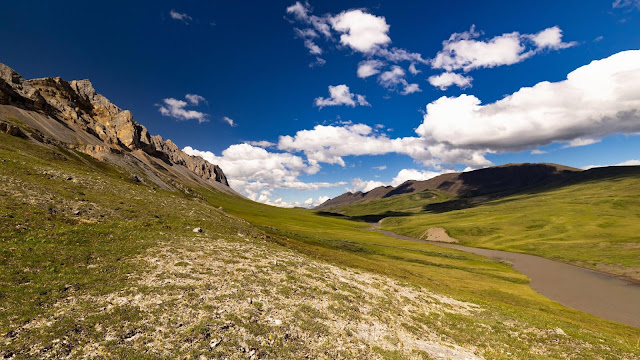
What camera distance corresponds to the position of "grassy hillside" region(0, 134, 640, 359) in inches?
534

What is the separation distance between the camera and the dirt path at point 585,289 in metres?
55.4

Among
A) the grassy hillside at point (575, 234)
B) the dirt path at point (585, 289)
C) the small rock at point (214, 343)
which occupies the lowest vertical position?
the dirt path at point (585, 289)

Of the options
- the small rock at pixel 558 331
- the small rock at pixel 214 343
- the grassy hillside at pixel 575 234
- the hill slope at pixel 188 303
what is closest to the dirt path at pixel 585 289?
the grassy hillside at pixel 575 234

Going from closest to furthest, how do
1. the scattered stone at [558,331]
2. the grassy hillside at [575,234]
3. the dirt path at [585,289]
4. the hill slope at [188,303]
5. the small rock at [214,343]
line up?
the hill slope at [188,303]
the small rock at [214,343]
the scattered stone at [558,331]
the dirt path at [585,289]
the grassy hillside at [575,234]

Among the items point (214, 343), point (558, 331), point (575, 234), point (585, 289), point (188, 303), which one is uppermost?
point (188, 303)

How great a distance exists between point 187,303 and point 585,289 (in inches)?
4100

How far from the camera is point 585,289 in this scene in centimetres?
7175

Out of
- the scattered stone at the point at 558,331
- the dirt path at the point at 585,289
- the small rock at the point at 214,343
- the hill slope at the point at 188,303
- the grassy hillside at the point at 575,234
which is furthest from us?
the grassy hillside at the point at 575,234

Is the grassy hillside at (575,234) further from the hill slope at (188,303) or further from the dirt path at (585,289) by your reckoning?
the hill slope at (188,303)

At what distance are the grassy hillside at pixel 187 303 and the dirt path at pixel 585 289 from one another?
88.8 ft

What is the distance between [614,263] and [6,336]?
15070 cm

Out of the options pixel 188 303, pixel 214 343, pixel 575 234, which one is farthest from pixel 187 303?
pixel 575 234

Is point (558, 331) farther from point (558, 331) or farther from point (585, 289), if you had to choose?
point (585, 289)

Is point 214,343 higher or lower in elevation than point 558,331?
higher
